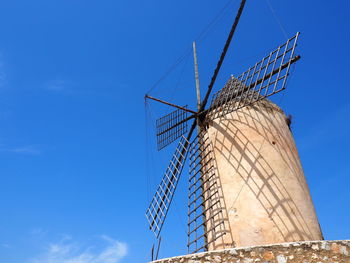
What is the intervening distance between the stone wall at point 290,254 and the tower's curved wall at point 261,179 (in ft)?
5.88

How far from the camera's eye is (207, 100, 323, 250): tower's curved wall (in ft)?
15.0

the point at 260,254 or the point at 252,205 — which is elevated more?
the point at 252,205

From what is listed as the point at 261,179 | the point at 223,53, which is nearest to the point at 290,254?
the point at 261,179

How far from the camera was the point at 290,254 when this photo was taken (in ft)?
8.74

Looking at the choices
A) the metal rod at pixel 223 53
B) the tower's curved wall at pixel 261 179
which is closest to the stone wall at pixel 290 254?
the tower's curved wall at pixel 261 179

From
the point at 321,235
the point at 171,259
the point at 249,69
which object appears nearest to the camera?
the point at 171,259

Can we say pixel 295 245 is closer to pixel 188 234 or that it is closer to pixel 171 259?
pixel 171 259

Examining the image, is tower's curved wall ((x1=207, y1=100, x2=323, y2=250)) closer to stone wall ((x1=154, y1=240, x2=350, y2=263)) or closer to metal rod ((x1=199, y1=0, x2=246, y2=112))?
metal rod ((x1=199, y1=0, x2=246, y2=112))

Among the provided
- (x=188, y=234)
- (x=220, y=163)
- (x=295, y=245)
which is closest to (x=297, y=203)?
(x=220, y=163)

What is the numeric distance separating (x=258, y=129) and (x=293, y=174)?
918 mm

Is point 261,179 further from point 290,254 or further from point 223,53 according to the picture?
point 223,53

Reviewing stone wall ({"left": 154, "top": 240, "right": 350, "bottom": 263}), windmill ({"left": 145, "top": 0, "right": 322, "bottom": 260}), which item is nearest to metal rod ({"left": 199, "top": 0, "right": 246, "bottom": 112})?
windmill ({"left": 145, "top": 0, "right": 322, "bottom": 260})

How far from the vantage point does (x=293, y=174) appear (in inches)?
204

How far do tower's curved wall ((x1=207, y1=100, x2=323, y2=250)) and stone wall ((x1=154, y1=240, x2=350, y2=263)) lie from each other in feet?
5.88
